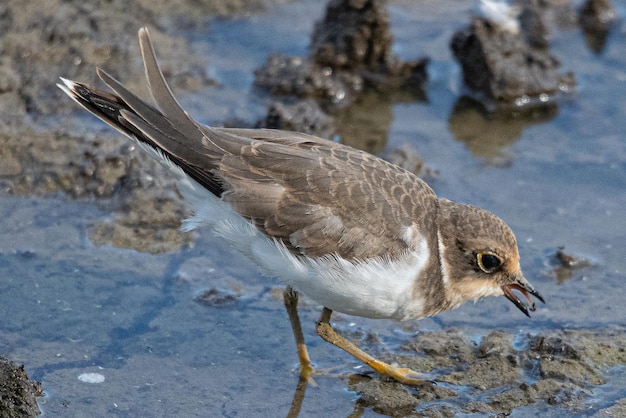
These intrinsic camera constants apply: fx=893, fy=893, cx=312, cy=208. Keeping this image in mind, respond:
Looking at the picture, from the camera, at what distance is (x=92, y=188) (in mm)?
7934

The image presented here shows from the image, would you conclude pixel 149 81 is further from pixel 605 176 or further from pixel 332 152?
pixel 605 176

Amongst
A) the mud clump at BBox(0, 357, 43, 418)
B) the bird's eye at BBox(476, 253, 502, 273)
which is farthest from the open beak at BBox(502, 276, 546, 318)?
the mud clump at BBox(0, 357, 43, 418)

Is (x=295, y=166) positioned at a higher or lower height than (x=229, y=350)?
higher

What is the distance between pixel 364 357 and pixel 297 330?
535 millimetres

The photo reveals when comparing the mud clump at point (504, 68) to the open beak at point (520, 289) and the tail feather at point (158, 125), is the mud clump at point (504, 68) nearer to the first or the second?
the open beak at point (520, 289)

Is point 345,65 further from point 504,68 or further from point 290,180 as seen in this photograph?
point 290,180

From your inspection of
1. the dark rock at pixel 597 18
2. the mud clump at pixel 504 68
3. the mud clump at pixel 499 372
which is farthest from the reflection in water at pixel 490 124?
the mud clump at pixel 499 372

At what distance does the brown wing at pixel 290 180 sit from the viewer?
19.3 ft

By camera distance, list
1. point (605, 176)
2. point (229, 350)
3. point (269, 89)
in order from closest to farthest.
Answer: point (229, 350)
point (605, 176)
point (269, 89)

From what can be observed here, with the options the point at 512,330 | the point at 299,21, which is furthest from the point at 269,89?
the point at 512,330

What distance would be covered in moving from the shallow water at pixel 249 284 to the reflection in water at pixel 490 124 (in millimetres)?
24

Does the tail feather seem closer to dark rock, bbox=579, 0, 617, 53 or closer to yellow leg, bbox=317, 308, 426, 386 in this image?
yellow leg, bbox=317, 308, 426, 386

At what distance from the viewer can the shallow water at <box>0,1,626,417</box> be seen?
6098 mm

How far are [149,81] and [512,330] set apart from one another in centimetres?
330
